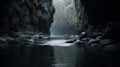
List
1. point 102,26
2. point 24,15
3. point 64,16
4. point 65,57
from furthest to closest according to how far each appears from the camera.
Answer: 1. point 64,16
2. point 24,15
3. point 102,26
4. point 65,57

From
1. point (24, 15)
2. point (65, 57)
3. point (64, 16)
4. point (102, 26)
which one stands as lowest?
point (65, 57)

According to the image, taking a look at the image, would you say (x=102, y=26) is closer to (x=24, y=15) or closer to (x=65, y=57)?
(x=24, y=15)

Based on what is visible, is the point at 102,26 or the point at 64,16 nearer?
the point at 102,26

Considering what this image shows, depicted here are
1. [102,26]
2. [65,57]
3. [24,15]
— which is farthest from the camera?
[24,15]

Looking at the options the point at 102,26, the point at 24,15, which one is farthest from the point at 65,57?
the point at 24,15

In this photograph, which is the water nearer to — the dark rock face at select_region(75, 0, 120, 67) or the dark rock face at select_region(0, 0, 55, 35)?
the dark rock face at select_region(75, 0, 120, 67)

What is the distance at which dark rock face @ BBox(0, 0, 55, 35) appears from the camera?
151ft

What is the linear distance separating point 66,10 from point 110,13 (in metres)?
76.0

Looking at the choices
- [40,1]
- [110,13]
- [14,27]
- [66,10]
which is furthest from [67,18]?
[110,13]

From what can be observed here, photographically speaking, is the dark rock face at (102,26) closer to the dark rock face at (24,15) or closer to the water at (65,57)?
the water at (65,57)

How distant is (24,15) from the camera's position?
178 ft

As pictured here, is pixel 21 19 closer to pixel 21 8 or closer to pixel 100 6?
pixel 21 8

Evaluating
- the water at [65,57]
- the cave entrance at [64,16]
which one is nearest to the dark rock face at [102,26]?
the water at [65,57]

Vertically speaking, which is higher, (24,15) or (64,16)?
(64,16)
